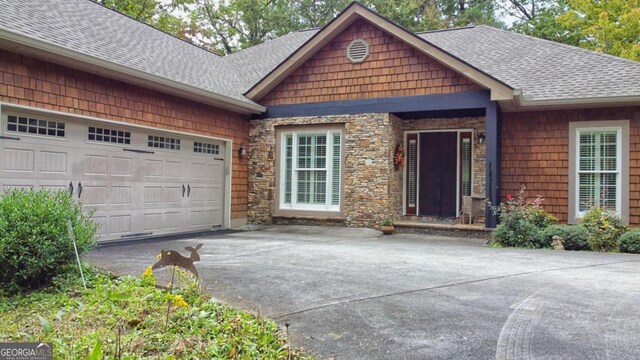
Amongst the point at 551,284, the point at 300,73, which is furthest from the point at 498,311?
the point at 300,73

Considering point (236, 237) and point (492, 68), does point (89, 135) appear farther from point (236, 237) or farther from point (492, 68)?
point (492, 68)

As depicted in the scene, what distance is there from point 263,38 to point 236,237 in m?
18.4

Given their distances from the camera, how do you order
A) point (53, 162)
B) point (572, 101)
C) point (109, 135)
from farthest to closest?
point (572, 101), point (109, 135), point (53, 162)

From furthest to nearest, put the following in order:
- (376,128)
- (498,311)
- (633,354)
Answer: (376,128) < (498,311) < (633,354)

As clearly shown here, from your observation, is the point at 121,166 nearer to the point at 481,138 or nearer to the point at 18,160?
the point at 18,160

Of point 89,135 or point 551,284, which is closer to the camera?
point 551,284

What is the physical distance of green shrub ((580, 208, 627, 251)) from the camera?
8.43 meters

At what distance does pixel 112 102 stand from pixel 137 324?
5.74 m

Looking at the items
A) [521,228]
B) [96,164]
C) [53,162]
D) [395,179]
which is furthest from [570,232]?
[53,162]

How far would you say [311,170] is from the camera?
11.2m

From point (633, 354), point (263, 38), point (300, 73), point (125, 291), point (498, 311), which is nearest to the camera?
point (633, 354)

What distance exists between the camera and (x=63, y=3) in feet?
31.3

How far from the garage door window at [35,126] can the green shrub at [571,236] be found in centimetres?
863

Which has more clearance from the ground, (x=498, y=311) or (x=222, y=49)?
(x=222, y=49)
